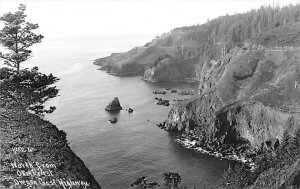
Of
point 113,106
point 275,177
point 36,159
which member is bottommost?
point 113,106

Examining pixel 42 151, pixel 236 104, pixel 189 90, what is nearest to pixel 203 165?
pixel 236 104

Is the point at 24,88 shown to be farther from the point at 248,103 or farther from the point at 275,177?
the point at 248,103

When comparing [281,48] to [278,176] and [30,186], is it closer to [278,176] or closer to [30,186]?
[278,176]

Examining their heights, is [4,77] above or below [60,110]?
above

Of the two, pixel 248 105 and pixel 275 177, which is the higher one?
pixel 248 105

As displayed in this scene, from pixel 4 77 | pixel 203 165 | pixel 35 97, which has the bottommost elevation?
pixel 203 165

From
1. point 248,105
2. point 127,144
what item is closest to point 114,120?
point 127,144
